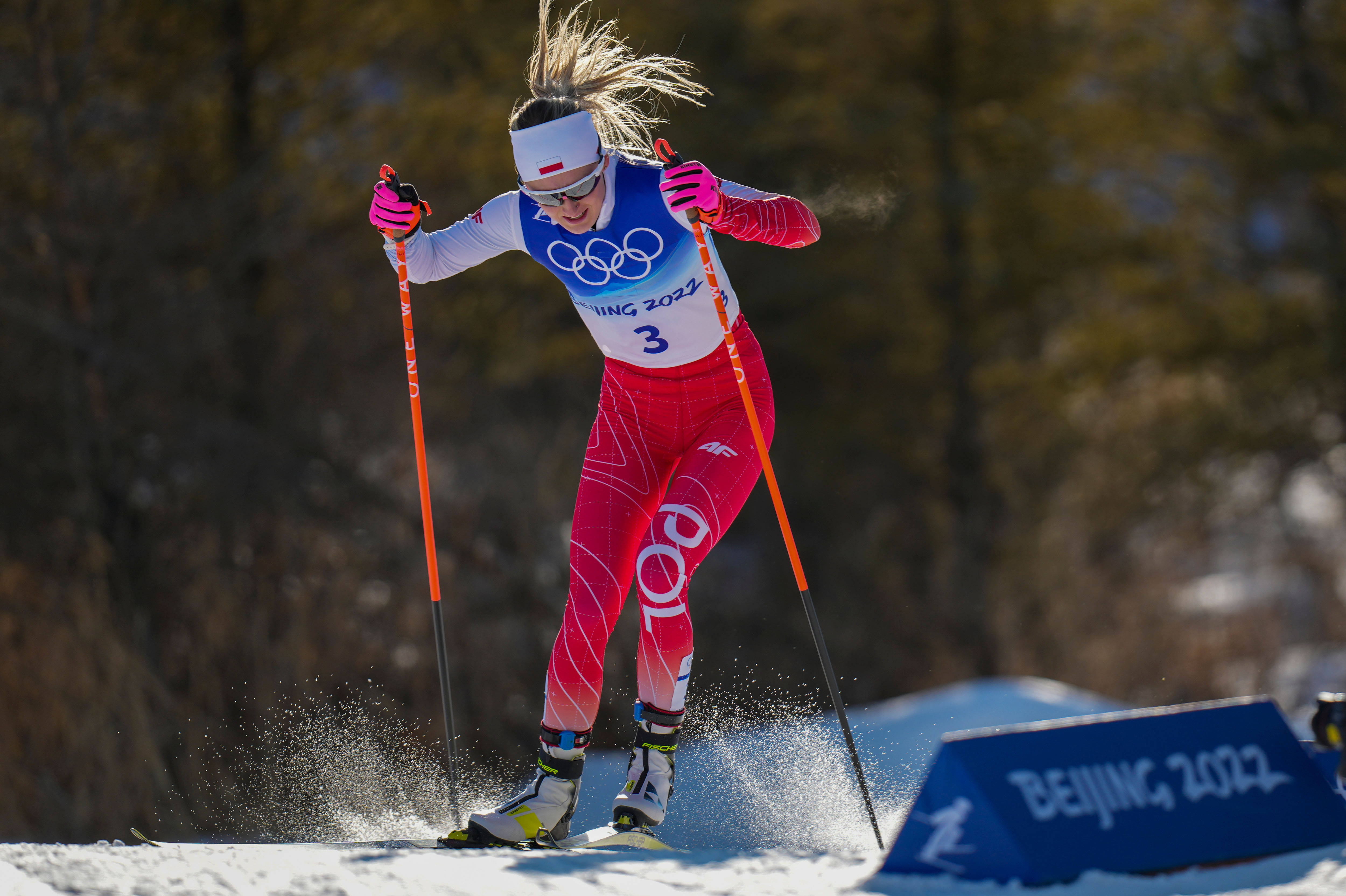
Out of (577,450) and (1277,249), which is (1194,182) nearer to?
(1277,249)

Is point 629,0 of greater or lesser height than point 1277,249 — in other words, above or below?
above

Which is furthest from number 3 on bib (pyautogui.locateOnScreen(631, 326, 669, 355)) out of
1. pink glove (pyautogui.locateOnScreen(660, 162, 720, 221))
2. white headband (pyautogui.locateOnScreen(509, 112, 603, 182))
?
white headband (pyautogui.locateOnScreen(509, 112, 603, 182))

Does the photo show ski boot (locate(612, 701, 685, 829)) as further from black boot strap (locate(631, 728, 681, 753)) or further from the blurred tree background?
the blurred tree background

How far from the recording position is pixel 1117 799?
8.37 ft

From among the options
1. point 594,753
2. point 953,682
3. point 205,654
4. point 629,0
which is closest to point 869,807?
point 594,753

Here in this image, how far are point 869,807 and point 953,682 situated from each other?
6479mm

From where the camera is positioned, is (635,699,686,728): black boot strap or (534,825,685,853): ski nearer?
(534,825,685,853): ski

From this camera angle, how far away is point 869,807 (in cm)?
328

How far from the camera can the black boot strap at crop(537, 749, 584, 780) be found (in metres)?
3.21

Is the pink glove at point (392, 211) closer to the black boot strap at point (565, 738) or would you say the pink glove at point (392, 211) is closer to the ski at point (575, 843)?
the black boot strap at point (565, 738)

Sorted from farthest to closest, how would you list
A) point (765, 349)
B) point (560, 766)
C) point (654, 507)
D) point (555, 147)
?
point (765, 349), point (654, 507), point (560, 766), point (555, 147)

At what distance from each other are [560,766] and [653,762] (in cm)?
27

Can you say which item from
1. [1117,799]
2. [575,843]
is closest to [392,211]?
[575,843]

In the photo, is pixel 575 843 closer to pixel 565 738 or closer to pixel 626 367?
pixel 565 738
